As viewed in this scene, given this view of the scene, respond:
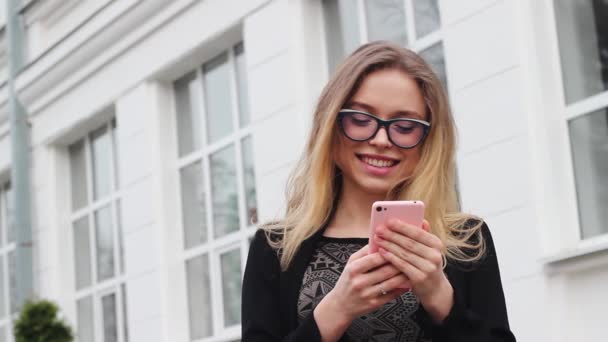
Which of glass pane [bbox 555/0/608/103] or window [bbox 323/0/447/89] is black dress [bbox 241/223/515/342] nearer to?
glass pane [bbox 555/0/608/103]

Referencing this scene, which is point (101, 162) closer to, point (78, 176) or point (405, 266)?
point (78, 176)

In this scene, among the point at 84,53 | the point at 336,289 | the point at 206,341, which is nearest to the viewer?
the point at 336,289

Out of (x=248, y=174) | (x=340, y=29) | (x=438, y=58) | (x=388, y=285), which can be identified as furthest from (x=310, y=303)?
(x=248, y=174)

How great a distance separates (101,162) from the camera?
12258 millimetres

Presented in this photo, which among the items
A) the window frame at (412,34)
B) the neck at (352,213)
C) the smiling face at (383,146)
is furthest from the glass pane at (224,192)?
the smiling face at (383,146)

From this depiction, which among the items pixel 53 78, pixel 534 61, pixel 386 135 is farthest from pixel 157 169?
pixel 386 135

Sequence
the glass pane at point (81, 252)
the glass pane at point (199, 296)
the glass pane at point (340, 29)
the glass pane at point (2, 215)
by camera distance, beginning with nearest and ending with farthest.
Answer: the glass pane at point (340, 29), the glass pane at point (199, 296), the glass pane at point (81, 252), the glass pane at point (2, 215)

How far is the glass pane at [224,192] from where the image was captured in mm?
10133

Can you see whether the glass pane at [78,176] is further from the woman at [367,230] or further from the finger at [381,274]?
the finger at [381,274]

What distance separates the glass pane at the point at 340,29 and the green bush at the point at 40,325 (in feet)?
12.9

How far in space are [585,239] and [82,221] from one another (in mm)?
6972

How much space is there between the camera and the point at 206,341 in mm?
10195

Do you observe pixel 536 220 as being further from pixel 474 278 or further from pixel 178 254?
pixel 178 254

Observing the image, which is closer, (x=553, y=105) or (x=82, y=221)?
(x=553, y=105)
